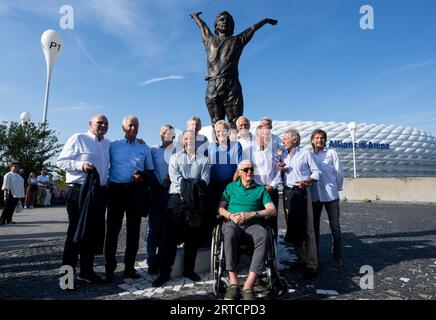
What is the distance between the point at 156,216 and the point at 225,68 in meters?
2.65

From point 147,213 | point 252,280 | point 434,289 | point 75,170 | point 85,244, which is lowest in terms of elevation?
point 434,289

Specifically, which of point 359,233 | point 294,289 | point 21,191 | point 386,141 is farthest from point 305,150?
point 386,141

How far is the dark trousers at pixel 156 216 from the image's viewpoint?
3760 mm

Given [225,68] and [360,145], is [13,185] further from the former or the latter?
[360,145]

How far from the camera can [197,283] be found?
10.9ft

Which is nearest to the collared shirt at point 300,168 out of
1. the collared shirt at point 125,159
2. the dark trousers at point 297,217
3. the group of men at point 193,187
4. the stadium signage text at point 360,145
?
the group of men at point 193,187

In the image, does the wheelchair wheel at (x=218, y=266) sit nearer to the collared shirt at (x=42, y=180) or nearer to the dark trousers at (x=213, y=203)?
the dark trousers at (x=213, y=203)

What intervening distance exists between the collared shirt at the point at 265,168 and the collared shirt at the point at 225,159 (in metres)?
0.23

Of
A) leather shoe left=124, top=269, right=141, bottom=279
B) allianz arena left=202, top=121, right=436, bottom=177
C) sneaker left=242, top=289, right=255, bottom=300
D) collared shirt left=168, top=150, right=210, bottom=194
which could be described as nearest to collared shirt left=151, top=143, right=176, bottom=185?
collared shirt left=168, top=150, right=210, bottom=194

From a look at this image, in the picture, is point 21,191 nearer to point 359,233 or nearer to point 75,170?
point 75,170

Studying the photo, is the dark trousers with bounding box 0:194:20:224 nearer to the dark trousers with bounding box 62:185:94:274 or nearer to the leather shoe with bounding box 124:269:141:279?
the dark trousers with bounding box 62:185:94:274

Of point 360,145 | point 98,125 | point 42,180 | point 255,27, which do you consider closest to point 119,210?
point 98,125

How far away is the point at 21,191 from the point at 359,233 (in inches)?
343

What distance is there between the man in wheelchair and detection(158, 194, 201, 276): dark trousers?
0.46 meters
